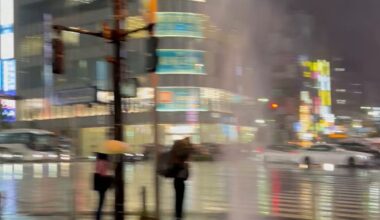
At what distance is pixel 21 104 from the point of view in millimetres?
63750

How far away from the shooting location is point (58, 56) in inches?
392

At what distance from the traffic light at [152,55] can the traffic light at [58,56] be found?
61.5 inches

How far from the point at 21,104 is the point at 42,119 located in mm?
6391

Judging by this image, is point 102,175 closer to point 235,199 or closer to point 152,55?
point 152,55

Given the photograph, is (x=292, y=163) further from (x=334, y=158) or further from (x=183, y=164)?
(x=183, y=164)

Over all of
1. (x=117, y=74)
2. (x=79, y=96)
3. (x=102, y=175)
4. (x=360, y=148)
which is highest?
(x=117, y=74)

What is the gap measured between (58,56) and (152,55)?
5.56 ft

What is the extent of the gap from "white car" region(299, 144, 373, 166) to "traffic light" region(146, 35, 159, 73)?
2430 centimetres

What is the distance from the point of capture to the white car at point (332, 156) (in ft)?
104

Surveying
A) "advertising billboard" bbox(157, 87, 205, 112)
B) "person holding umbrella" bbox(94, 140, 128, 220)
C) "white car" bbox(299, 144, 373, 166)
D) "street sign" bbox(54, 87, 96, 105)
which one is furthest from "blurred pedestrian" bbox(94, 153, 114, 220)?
"advertising billboard" bbox(157, 87, 205, 112)

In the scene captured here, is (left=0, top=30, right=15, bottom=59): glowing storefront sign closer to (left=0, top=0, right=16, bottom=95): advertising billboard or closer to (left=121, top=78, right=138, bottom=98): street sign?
(left=0, top=0, right=16, bottom=95): advertising billboard

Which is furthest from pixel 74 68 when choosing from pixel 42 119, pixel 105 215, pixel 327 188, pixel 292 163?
pixel 105 215

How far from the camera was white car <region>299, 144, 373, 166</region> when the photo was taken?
31766 millimetres

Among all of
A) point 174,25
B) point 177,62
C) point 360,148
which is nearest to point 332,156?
point 360,148
